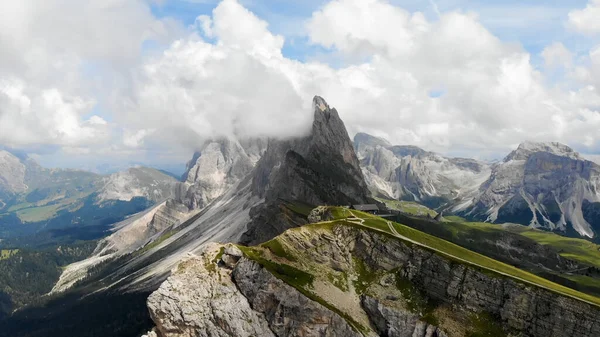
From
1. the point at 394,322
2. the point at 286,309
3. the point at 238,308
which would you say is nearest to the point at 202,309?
the point at 238,308

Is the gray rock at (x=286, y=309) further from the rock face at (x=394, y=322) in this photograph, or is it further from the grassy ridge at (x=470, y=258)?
the grassy ridge at (x=470, y=258)

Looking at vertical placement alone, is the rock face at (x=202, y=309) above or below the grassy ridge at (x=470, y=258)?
below

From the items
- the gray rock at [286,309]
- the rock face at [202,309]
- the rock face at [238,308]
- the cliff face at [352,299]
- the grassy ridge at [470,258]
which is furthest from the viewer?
the grassy ridge at [470,258]

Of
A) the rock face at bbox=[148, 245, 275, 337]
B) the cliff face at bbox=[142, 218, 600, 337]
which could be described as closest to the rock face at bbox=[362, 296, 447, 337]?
the cliff face at bbox=[142, 218, 600, 337]

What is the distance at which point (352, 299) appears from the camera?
97.5m

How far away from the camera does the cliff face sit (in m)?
88.6

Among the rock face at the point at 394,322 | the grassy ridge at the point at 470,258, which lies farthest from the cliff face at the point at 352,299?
the grassy ridge at the point at 470,258

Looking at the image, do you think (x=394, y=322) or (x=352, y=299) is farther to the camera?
(x=352, y=299)

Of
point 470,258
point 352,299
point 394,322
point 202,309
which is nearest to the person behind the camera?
point 202,309

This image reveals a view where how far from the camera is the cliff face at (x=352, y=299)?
88.6m

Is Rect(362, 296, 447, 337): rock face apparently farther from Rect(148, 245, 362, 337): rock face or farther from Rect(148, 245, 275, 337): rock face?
Rect(148, 245, 275, 337): rock face

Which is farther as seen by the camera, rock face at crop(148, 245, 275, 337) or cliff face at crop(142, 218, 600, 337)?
rock face at crop(148, 245, 275, 337)

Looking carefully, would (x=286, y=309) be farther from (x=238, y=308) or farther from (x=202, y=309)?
(x=202, y=309)

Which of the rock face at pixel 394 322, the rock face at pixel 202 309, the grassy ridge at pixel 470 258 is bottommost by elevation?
the rock face at pixel 202 309
